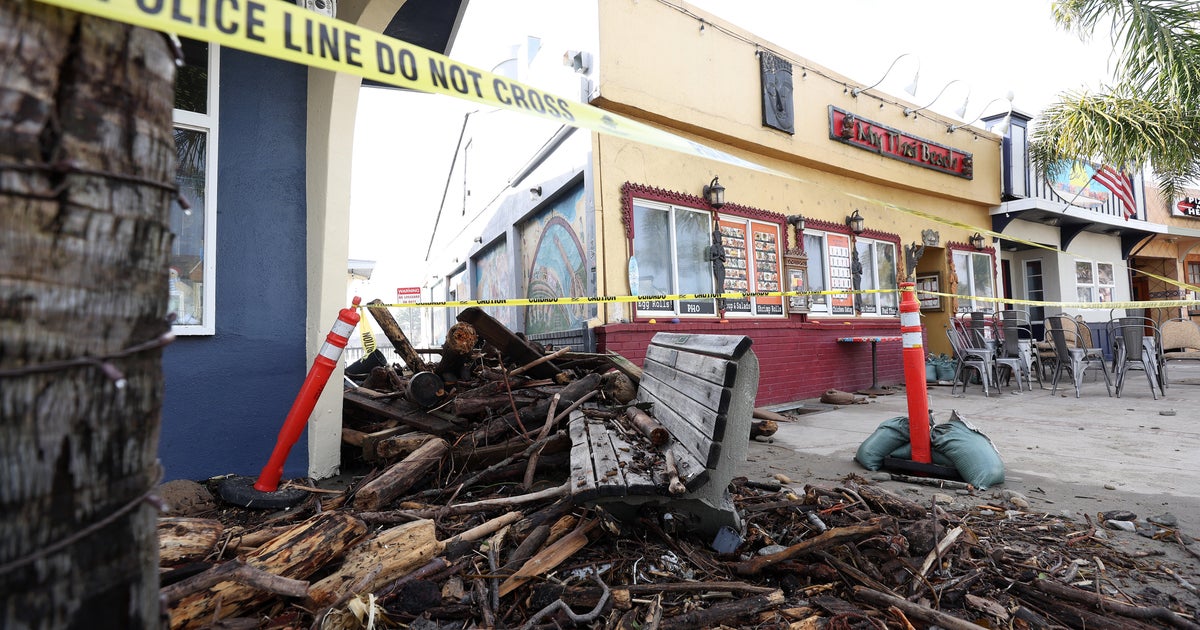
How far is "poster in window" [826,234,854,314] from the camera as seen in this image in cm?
1078

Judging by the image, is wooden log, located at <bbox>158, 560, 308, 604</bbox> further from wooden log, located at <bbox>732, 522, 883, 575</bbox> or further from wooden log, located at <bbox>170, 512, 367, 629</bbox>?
wooden log, located at <bbox>732, 522, 883, 575</bbox>

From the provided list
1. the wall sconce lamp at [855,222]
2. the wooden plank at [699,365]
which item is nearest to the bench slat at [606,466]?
the wooden plank at [699,365]

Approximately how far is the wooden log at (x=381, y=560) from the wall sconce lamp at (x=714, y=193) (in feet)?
24.3

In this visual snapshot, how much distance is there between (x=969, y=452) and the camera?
3971mm

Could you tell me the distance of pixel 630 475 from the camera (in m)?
2.40

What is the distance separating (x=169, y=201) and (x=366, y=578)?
1.62 metres

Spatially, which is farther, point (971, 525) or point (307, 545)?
point (971, 525)

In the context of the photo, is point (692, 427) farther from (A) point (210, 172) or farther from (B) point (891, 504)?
(A) point (210, 172)

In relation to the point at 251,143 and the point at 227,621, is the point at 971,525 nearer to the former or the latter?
the point at 227,621

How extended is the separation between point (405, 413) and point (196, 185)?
2.28 metres

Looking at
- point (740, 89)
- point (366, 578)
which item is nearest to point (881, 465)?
point (366, 578)

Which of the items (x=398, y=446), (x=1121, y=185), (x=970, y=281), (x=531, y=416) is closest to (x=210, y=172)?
(x=398, y=446)

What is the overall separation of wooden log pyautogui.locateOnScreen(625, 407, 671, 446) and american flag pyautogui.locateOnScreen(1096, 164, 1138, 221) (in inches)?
724

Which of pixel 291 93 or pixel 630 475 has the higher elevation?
pixel 291 93
